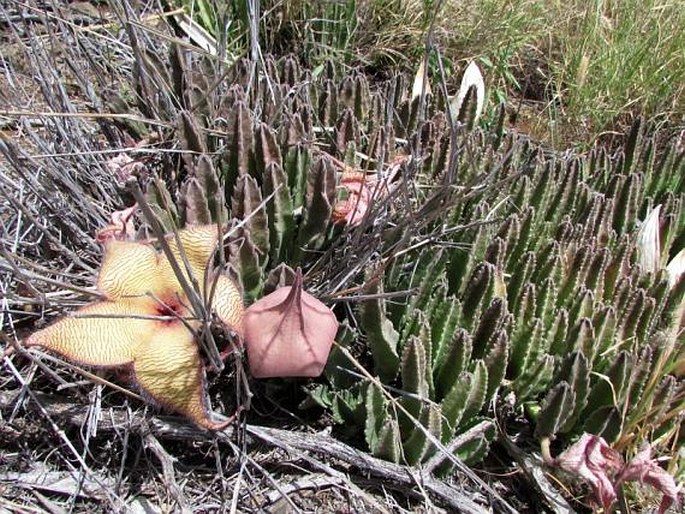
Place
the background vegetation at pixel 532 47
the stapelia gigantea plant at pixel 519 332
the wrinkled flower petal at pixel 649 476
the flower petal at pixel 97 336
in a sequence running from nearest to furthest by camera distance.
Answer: the flower petal at pixel 97 336, the wrinkled flower petal at pixel 649 476, the stapelia gigantea plant at pixel 519 332, the background vegetation at pixel 532 47

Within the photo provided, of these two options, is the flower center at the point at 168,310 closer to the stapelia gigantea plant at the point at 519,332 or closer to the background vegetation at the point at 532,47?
the stapelia gigantea plant at the point at 519,332

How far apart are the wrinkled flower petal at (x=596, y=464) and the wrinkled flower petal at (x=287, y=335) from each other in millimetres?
575

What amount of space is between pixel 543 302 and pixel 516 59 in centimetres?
196

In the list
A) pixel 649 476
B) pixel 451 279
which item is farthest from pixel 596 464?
pixel 451 279

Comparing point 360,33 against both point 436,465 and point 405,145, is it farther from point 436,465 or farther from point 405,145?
point 436,465

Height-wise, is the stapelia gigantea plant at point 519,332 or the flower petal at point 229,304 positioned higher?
the flower petal at point 229,304

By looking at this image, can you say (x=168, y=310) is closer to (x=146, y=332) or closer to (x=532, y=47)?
(x=146, y=332)

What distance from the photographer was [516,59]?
11.1 feet

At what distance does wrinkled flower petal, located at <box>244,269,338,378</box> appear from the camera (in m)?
1.32

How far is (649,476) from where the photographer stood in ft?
4.75

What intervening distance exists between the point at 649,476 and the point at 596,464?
0.33ft

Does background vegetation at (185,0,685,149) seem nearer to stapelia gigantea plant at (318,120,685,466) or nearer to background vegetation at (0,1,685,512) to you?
background vegetation at (0,1,685,512)

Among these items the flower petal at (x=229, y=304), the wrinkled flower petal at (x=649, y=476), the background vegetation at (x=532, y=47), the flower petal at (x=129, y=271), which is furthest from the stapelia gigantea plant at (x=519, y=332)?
the background vegetation at (x=532, y=47)

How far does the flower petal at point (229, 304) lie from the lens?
1.36 metres
